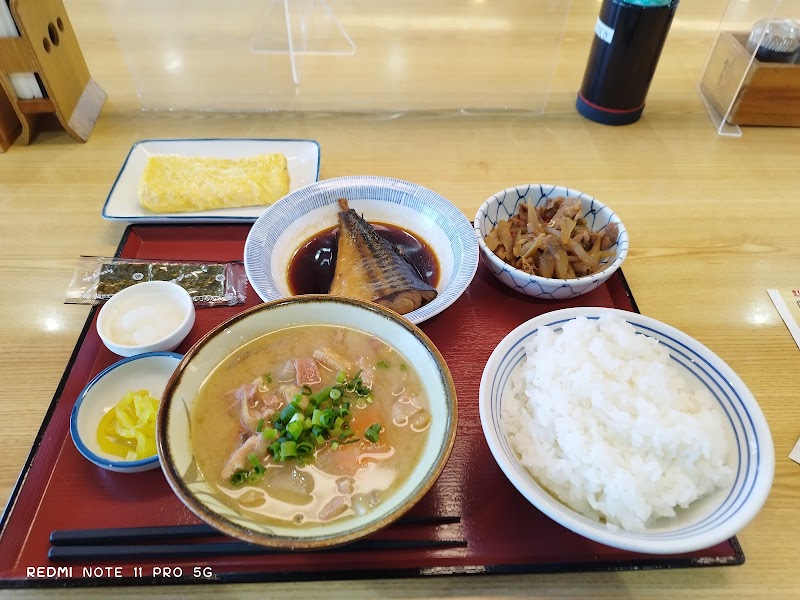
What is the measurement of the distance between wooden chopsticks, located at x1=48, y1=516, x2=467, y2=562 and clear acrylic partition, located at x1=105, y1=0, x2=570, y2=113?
2183mm

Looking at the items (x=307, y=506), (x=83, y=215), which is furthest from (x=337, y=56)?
(x=307, y=506)

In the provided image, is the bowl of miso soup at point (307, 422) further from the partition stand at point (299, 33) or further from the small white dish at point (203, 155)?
the partition stand at point (299, 33)

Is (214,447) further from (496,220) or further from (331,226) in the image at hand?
(496,220)

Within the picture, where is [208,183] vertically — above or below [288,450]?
below

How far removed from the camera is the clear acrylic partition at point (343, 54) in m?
2.72

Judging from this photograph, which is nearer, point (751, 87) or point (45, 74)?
point (45, 74)

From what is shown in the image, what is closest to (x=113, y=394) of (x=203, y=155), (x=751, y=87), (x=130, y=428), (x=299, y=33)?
(x=130, y=428)

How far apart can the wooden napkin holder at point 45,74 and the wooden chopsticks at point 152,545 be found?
195 cm

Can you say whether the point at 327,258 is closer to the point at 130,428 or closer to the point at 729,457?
the point at 130,428

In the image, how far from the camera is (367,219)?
199cm

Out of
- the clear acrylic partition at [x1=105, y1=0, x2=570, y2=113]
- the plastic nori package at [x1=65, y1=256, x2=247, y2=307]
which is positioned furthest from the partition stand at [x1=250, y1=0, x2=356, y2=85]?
the plastic nori package at [x1=65, y1=256, x2=247, y2=307]

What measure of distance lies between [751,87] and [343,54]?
83.2 inches

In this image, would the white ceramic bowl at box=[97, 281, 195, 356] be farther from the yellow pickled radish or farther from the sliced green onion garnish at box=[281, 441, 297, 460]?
the sliced green onion garnish at box=[281, 441, 297, 460]

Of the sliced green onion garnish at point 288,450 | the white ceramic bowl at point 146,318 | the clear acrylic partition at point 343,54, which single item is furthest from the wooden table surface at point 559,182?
the sliced green onion garnish at point 288,450
